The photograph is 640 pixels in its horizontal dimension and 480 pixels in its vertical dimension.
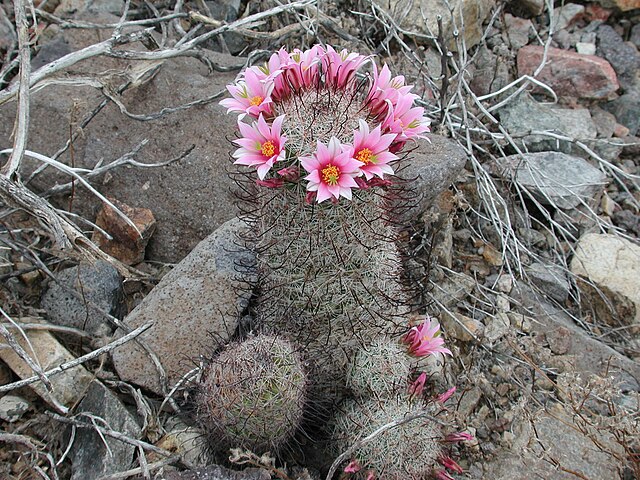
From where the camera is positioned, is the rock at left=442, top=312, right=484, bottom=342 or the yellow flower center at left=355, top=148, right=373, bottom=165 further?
the rock at left=442, top=312, right=484, bottom=342

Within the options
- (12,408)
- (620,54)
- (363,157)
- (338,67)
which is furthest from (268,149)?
(620,54)

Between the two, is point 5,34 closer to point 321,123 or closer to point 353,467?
point 321,123

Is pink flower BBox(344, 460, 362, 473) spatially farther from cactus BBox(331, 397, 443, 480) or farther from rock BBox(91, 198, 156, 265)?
rock BBox(91, 198, 156, 265)

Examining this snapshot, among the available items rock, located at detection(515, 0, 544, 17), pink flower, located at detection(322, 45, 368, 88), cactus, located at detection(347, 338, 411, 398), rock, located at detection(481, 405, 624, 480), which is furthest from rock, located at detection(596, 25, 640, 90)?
cactus, located at detection(347, 338, 411, 398)

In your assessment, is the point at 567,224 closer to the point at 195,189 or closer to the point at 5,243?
the point at 195,189

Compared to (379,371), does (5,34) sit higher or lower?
higher

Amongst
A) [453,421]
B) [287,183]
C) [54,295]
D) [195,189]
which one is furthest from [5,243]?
[453,421]
